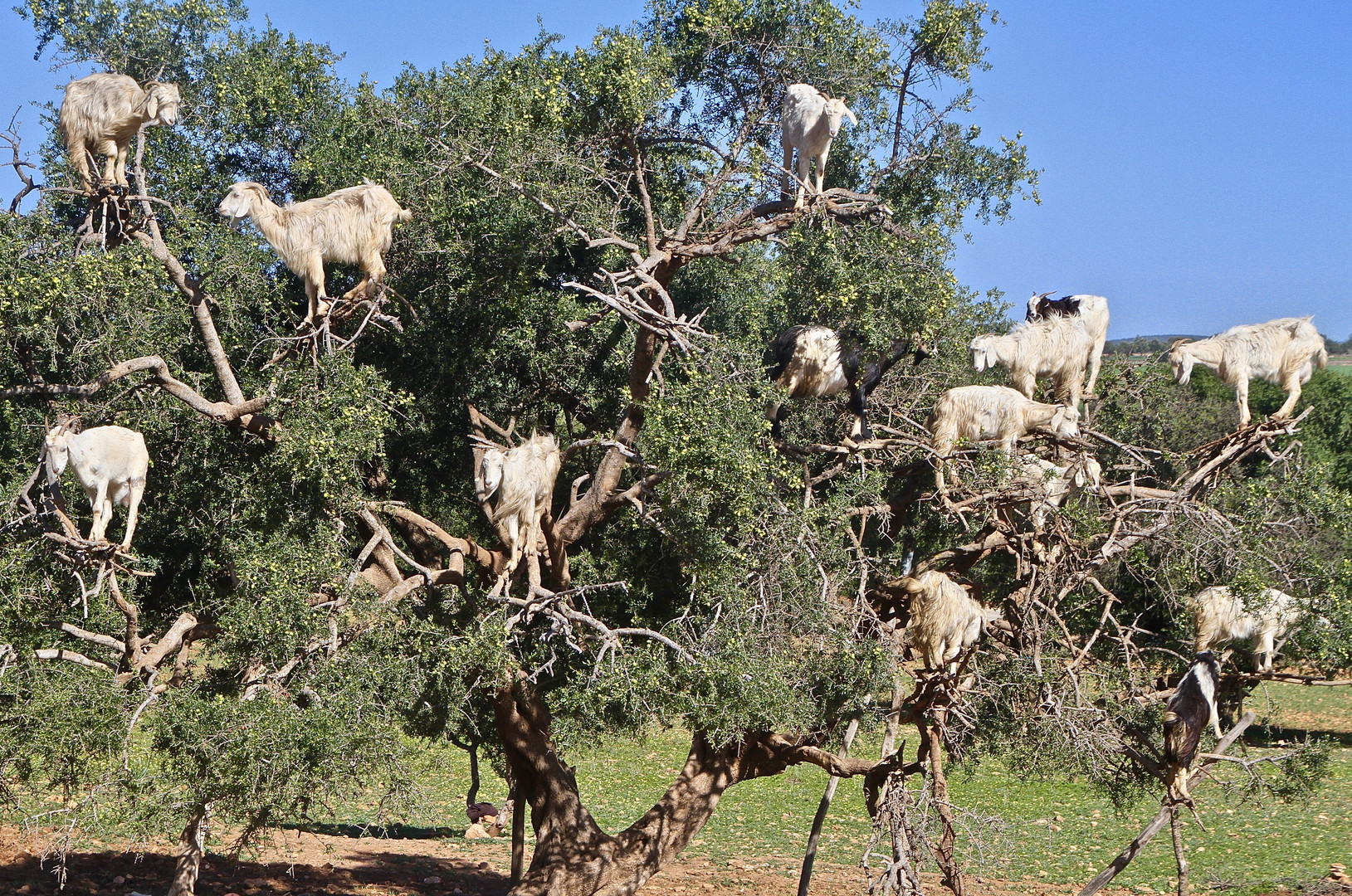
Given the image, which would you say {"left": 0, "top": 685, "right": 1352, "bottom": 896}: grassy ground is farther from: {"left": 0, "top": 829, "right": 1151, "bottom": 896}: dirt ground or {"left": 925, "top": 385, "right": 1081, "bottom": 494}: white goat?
{"left": 925, "top": 385, "right": 1081, "bottom": 494}: white goat

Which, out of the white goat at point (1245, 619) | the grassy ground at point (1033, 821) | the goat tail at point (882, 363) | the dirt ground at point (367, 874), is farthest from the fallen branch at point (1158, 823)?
the dirt ground at point (367, 874)

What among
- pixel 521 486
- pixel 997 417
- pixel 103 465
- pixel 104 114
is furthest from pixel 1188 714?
pixel 104 114

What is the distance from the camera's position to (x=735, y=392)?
25.4 feet

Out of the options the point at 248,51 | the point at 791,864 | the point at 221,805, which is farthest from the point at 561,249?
the point at 791,864

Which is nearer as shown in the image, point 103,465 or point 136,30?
point 103,465

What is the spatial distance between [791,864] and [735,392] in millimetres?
9553

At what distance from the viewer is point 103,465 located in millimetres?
7566

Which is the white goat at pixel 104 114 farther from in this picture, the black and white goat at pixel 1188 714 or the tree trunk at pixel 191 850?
the black and white goat at pixel 1188 714

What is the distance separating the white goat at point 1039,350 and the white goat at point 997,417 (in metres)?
0.20

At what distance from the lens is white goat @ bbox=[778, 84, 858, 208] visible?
890 cm

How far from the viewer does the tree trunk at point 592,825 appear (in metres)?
9.86

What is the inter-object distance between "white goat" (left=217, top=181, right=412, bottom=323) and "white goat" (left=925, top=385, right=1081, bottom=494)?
451 cm

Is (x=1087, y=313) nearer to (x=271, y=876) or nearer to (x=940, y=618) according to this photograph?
(x=940, y=618)

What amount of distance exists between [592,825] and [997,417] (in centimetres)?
489
